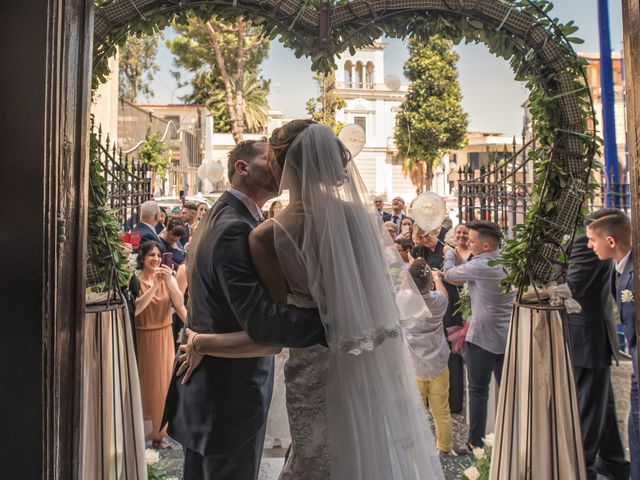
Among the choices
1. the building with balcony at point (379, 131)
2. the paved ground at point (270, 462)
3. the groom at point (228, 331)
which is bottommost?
the paved ground at point (270, 462)

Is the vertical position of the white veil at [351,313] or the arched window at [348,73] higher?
the arched window at [348,73]

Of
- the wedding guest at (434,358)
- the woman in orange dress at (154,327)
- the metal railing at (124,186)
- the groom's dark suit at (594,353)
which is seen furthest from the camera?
the metal railing at (124,186)

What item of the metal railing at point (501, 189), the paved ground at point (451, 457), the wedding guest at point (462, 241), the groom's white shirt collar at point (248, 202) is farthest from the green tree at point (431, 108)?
the groom's white shirt collar at point (248, 202)

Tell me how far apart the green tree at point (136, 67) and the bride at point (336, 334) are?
3548cm

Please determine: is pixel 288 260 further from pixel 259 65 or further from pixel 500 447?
pixel 259 65

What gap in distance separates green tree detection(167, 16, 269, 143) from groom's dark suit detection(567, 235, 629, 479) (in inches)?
1025

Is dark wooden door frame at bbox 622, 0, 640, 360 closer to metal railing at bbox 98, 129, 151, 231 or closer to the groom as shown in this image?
the groom

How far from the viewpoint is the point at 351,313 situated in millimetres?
2268

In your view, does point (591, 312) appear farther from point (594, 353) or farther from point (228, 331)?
point (228, 331)

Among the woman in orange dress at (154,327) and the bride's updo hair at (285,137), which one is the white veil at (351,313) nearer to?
the bride's updo hair at (285,137)

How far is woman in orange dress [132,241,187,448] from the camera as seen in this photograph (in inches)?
194

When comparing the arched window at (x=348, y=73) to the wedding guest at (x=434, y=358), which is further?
the arched window at (x=348, y=73)

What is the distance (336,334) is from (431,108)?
37.7 m

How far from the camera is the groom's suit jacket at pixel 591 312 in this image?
13.8 feet
